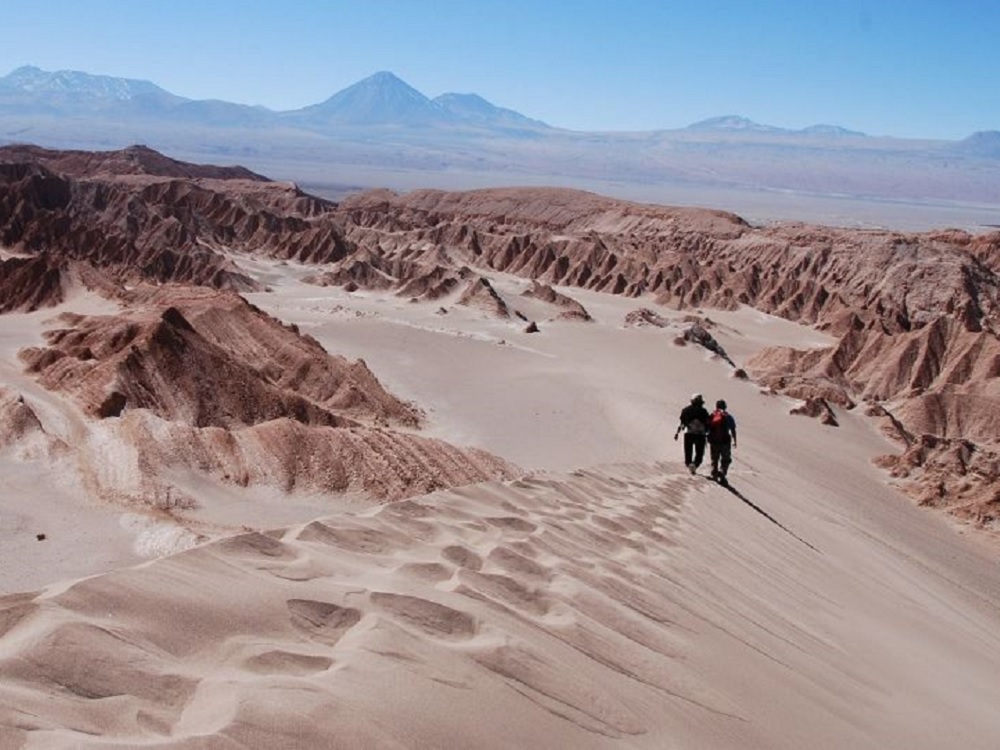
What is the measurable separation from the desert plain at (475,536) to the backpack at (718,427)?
0.63m

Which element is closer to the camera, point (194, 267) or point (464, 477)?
point (464, 477)

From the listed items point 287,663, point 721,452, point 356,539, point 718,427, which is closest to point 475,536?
point 356,539

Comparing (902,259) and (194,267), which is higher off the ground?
(902,259)

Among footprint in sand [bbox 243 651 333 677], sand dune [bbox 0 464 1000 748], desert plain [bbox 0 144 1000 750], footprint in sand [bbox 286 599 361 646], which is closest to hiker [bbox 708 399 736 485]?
desert plain [bbox 0 144 1000 750]

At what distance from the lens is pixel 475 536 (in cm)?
527

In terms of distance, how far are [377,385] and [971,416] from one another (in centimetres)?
1806

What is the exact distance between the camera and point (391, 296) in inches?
1953

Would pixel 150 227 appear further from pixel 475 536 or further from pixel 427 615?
pixel 427 615

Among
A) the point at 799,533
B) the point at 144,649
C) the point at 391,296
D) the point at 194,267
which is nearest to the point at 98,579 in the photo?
the point at 144,649

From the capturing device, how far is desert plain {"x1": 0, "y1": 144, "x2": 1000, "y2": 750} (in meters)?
3.09

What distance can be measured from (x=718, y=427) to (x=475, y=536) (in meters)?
6.31

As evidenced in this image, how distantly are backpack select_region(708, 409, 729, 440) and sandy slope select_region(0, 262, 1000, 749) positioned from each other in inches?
37.5

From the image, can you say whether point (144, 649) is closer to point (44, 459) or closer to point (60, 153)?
point (44, 459)

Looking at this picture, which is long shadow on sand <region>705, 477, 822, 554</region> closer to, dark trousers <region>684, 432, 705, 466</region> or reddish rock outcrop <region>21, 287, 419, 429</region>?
dark trousers <region>684, 432, 705, 466</region>
